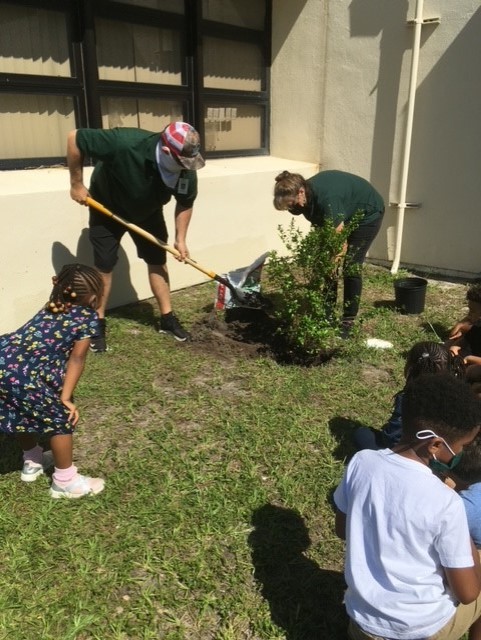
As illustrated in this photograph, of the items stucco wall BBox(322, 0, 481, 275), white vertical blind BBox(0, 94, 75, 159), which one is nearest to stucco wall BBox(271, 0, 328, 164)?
stucco wall BBox(322, 0, 481, 275)

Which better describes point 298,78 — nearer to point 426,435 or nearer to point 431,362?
point 431,362

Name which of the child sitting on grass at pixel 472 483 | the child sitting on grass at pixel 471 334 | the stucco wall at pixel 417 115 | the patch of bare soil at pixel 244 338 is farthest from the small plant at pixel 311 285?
the stucco wall at pixel 417 115

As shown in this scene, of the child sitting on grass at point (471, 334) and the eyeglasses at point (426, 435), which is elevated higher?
the eyeglasses at point (426, 435)

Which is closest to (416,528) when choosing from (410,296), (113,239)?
(113,239)

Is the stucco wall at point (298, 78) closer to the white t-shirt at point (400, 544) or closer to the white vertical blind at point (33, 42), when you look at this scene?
the white vertical blind at point (33, 42)

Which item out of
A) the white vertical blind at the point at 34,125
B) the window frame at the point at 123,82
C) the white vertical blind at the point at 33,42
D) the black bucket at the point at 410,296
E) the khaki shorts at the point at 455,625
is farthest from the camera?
the black bucket at the point at 410,296

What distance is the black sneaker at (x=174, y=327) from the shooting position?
15.5 ft

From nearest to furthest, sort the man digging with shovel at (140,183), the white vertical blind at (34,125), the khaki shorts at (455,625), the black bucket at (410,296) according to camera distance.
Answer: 1. the khaki shorts at (455,625)
2. the man digging with shovel at (140,183)
3. the white vertical blind at (34,125)
4. the black bucket at (410,296)

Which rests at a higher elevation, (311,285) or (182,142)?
(182,142)

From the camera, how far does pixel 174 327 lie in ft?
15.5

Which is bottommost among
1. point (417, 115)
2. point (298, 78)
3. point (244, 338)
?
point (244, 338)

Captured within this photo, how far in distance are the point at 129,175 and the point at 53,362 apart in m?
2.00

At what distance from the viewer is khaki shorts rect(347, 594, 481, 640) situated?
1.72 metres

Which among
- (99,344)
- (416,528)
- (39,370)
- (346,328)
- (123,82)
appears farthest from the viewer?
(123,82)
